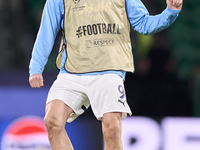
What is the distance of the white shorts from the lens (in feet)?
13.5

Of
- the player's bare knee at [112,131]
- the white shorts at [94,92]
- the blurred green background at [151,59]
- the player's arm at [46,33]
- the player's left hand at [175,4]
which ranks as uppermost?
the player's left hand at [175,4]

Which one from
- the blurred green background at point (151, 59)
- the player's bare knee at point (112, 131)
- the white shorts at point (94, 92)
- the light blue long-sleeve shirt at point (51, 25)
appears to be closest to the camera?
the player's bare knee at point (112, 131)

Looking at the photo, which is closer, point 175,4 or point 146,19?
point 175,4

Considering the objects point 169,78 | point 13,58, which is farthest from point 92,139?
point 13,58

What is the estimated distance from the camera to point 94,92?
4168 millimetres

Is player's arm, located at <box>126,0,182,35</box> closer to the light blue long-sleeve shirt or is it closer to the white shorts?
the light blue long-sleeve shirt

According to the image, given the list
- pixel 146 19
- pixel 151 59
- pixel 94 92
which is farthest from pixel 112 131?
pixel 151 59

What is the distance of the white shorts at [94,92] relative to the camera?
13.5 feet

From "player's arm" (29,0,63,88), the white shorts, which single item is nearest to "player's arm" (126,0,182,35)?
the white shorts

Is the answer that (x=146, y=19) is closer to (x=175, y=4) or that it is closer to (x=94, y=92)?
(x=175, y=4)

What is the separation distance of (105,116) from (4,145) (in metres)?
2.97

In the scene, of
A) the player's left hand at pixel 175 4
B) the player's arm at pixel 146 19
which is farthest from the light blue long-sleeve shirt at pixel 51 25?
the player's left hand at pixel 175 4

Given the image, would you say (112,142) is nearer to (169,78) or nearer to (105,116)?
(105,116)

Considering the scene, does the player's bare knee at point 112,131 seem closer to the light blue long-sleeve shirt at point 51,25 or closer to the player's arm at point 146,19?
the light blue long-sleeve shirt at point 51,25
